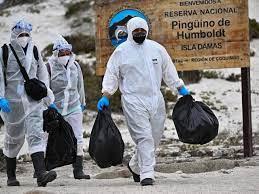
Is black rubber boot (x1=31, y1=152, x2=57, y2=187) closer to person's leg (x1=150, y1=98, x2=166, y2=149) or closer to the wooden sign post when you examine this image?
person's leg (x1=150, y1=98, x2=166, y2=149)

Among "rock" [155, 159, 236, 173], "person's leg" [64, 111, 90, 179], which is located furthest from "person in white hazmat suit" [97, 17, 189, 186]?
"rock" [155, 159, 236, 173]

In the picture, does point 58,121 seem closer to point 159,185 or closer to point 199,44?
point 159,185

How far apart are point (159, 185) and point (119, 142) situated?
56 cm

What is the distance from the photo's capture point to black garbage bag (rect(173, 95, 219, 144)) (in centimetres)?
735

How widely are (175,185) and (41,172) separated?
134cm

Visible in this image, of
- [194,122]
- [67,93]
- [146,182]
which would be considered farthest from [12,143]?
[194,122]

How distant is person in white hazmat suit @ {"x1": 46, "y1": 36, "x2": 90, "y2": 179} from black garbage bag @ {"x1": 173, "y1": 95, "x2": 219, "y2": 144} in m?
1.69

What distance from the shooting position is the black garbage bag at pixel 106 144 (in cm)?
714

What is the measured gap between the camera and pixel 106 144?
713 cm

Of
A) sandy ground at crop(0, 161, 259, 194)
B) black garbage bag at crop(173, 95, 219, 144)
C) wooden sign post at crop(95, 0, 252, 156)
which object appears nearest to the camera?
sandy ground at crop(0, 161, 259, 194)

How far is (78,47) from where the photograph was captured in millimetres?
24781

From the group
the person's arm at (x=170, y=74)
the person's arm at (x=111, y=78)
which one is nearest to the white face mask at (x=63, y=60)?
the person's arm at (x=111, y=78)

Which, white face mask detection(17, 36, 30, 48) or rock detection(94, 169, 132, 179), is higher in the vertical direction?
white face mask detection(17, 36, 30, 48)

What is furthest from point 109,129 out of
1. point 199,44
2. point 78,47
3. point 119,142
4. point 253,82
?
point 78,47
